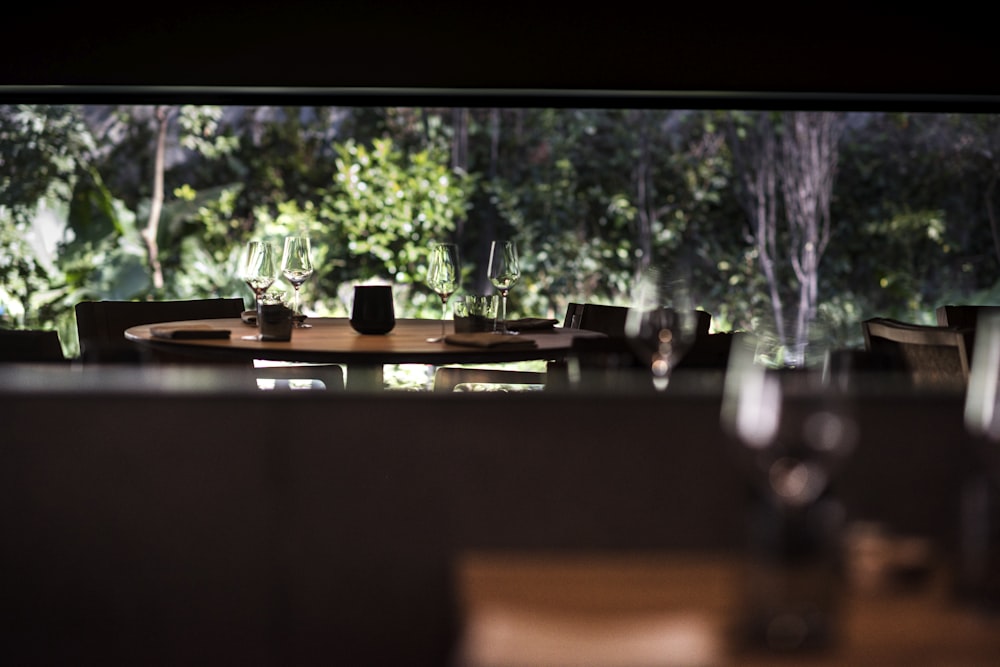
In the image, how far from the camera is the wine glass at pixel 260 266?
3.66m

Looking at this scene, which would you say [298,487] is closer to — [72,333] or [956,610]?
[956,610]

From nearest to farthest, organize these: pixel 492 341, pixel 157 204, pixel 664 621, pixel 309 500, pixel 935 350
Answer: pixel 664 621 < pixel 309 500 < pixel 492 341 < pixel 935 350 < pixel 157 204

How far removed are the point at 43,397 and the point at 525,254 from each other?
5.34 metres

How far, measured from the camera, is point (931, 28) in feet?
17.3

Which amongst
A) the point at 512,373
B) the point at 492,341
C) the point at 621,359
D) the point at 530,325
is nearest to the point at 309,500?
the point at 621,359

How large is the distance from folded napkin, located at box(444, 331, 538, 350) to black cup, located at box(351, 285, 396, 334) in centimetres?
27

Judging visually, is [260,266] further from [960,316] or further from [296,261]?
[960,316]

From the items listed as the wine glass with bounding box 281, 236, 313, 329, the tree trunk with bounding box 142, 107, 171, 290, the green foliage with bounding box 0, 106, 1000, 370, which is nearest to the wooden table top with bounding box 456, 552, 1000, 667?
the wine glass with bounding box 281, 236, 313, 329

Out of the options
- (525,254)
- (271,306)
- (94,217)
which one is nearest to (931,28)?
(525,254)

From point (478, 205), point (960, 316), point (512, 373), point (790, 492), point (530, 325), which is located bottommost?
point (512, 373)

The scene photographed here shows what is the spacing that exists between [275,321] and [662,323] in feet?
5.21

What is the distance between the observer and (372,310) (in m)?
3.52

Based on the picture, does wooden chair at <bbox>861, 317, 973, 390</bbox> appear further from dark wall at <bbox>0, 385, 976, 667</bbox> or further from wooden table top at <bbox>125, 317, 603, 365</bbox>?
dark wall at <bbox>0, 385, 976, 667</bbox>

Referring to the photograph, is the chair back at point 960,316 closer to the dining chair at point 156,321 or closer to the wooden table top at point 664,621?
the dining chair at point 156,321
